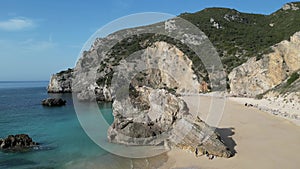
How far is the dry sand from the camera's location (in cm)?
1094

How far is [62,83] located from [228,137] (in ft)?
176

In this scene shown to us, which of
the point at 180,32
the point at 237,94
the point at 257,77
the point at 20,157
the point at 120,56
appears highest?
the point at 180,32

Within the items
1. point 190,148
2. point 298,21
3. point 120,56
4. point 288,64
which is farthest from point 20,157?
point 298,21

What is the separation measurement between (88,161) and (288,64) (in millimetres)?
28394

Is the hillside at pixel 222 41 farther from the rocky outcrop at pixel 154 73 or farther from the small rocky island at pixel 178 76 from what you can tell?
the rocky outcrop at pixel 154 73

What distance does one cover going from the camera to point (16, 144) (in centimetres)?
1636

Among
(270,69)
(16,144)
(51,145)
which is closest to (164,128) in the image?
(51,145)

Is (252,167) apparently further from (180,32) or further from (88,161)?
(180,32)

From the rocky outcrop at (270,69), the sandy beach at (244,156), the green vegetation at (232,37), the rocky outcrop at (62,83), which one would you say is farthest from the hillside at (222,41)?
the sandy beach at (244,156)

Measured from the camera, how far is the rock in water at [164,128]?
12.6m

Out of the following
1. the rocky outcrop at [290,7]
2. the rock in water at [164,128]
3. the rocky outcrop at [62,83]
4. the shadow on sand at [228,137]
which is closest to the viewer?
the rock in water at [164,128]

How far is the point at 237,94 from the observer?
35.5 meters

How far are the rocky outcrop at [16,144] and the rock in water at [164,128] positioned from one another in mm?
5082

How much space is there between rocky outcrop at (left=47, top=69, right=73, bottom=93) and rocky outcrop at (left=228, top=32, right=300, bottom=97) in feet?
136
